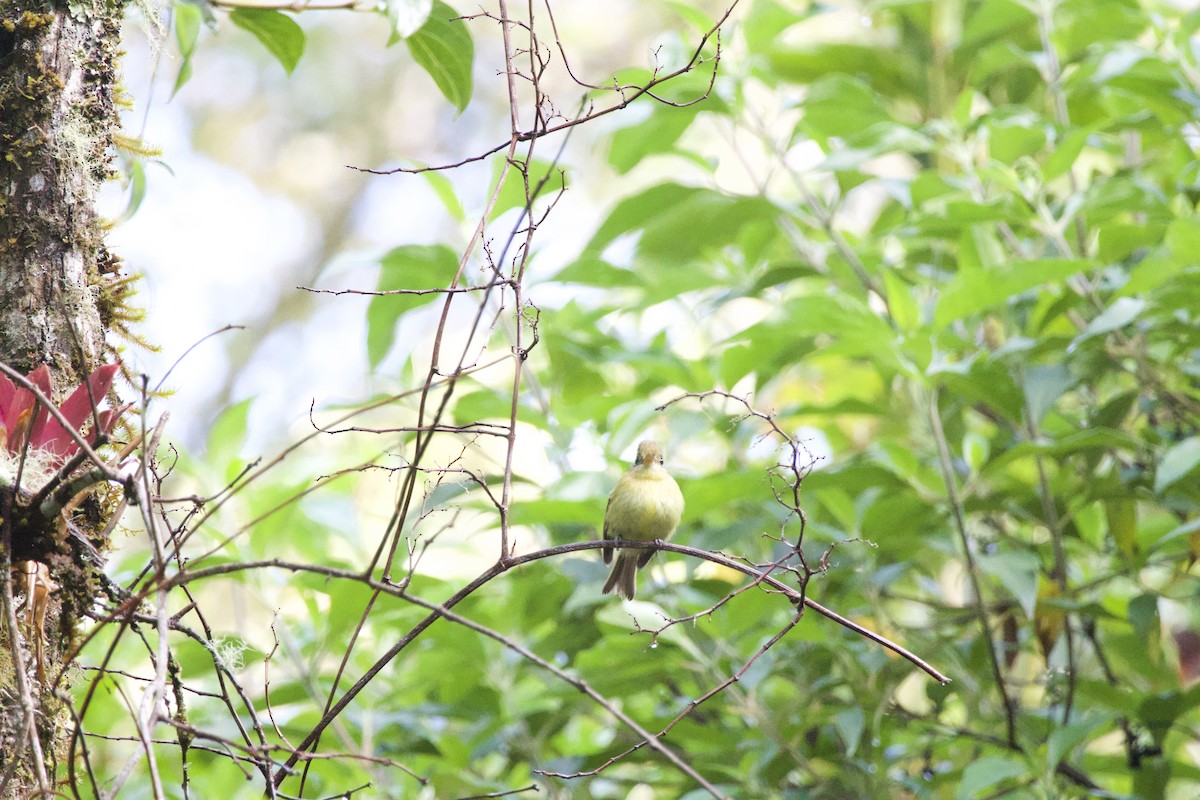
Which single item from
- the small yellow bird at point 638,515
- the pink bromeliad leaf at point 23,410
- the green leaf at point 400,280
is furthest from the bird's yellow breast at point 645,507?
the pink bromeliad leaf at point 23,410

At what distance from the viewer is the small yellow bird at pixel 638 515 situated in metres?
2.79

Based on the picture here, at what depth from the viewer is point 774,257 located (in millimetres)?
3660

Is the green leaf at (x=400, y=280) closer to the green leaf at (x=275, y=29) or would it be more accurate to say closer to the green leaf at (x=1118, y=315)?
the green leaf at (x=275, y=29)

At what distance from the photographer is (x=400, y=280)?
2.91 metres

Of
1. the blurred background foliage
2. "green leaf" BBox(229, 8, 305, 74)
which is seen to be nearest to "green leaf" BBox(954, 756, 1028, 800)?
the blurred background foliage

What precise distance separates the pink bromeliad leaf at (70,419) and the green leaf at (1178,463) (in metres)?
2.00

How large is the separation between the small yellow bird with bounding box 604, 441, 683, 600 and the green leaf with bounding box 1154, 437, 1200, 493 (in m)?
1.08

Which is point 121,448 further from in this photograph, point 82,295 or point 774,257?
point 774,257

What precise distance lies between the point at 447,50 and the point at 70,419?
1041mm

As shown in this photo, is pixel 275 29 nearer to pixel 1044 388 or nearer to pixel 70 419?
pixel 70 419

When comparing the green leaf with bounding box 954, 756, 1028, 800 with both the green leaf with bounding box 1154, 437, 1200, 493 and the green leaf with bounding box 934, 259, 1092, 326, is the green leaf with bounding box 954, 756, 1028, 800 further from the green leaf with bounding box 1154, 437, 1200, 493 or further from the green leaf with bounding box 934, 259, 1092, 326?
the green leaf with bounding box 934, 259, 1092, 326

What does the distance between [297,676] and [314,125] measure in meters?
8.25

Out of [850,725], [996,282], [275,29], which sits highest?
[275,29]

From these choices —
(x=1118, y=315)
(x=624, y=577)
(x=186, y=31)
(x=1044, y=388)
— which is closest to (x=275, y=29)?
(x=186, y=31)
